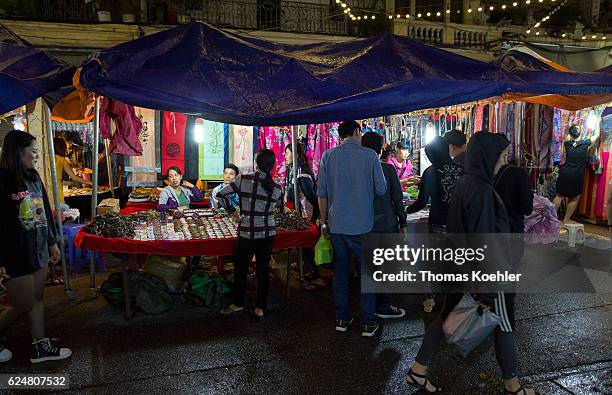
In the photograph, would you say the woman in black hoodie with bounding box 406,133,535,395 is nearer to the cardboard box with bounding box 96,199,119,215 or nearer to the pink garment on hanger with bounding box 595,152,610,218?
the cardboard box with bounding box 96,199,119,215

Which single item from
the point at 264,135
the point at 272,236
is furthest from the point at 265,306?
the point at 264,135

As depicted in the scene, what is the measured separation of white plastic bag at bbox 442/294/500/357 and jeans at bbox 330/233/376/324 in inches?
55.5

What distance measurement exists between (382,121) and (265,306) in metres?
5.30

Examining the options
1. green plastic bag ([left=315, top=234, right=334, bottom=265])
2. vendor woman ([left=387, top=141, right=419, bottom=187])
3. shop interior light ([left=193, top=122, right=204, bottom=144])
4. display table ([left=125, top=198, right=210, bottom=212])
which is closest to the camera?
green plastic bag ([left=315, top=234, right=334, bottom=265])

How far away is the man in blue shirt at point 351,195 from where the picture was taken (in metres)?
4.53

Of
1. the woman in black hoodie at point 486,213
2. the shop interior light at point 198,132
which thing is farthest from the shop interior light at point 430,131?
the woman in black hoodie at point 486,213

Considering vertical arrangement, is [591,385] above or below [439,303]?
below

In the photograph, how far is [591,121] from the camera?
30.9 ft

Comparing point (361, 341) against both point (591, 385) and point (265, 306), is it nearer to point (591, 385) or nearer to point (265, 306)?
point (265, 306)

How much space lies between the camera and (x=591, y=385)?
3.84 meters

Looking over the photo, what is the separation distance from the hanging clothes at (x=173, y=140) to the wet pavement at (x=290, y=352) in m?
4.31

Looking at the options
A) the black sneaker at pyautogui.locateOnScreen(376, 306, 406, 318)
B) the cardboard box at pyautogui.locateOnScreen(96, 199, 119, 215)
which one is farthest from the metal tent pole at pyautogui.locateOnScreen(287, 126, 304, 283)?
the cardboard box at pyautogui.locateOnScreen(96, 199, 119, 215)

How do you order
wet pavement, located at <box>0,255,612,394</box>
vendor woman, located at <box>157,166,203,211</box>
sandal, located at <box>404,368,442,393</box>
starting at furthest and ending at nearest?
1. vendor woman, located at <box>157,166,203,211</box>
2. wet pavement, located at <box>0,255,612,394</box>
3. sandal, located at <box>404,368,442,393</box>

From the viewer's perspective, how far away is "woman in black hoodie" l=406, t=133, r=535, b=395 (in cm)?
321
